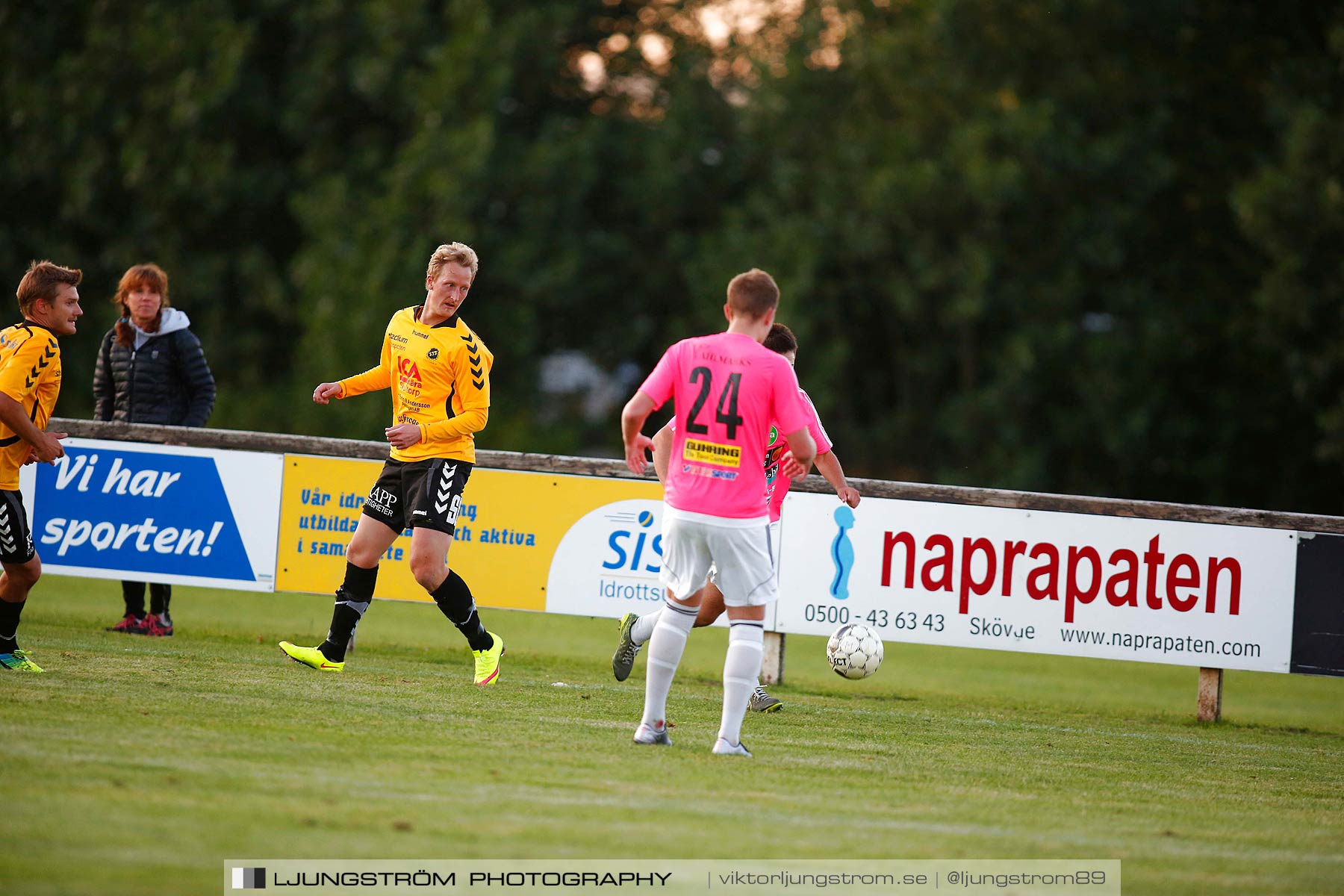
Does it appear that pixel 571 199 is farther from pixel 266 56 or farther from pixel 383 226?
pixel 266 56

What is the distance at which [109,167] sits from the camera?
2869 cm

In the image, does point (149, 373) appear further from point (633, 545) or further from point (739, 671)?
point (739, 671)

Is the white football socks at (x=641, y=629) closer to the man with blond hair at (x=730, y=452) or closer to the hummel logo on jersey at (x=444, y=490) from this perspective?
the hummel logo on jersey at (x=444, y=490)

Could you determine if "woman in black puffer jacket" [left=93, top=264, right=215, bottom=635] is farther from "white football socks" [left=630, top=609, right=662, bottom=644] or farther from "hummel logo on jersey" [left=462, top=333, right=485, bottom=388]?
"white football socks" [left=630, top=609, right=662, bottom=644]

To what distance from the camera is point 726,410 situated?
19.5ft

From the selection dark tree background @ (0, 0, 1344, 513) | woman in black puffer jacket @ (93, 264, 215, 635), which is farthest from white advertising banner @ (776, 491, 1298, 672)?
dark tree background @ (0, 0, 1344, 513)

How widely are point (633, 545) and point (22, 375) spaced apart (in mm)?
4013

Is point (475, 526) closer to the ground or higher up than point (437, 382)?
closer to the ground

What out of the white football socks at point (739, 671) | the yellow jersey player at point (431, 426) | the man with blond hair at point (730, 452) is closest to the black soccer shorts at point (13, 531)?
the yellow jersey player at point (431, 426)

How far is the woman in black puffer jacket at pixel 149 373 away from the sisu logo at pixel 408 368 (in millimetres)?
2608

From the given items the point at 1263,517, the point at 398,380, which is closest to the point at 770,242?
the point at 1263,517

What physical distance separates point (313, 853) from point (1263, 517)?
7082mm

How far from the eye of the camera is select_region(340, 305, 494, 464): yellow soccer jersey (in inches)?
287

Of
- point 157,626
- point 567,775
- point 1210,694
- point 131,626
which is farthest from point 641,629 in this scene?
point 1210,694
